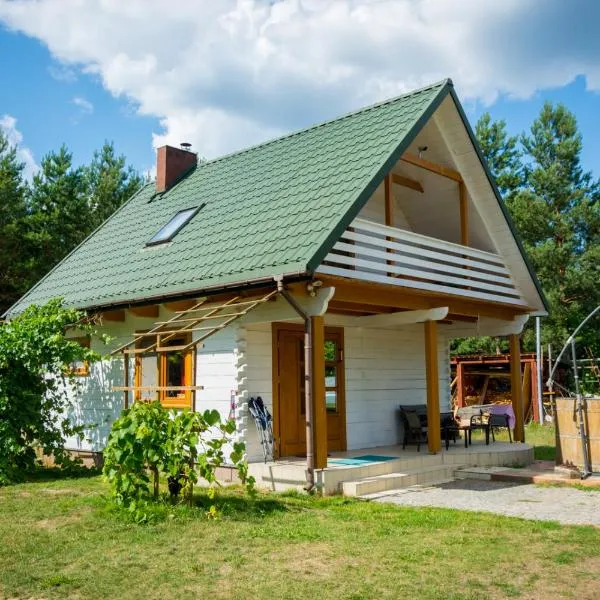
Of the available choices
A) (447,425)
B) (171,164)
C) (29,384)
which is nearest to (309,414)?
(447,425)

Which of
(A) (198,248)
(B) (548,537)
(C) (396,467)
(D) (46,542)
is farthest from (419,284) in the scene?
(D) (46,542)

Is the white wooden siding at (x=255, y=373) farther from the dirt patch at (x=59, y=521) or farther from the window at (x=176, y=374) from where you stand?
the dirt patch at (x=59, y=521)

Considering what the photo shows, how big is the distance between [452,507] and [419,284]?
3.95m

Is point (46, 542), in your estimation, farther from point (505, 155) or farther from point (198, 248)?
point (505, 155)

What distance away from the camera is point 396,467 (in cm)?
1096

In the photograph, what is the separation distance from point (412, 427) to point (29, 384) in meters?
6.74

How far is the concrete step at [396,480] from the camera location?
9.77 meters

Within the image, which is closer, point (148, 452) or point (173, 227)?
point (148, 452)

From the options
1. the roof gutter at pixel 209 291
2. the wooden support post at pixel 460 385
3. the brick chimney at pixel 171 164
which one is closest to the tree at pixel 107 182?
the brick chimney at pixel 171 164

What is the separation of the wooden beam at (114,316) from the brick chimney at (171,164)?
4740 millimetres

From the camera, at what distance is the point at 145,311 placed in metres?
12.4

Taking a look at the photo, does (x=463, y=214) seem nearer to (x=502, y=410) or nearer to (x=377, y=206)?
(x=377, y=206)

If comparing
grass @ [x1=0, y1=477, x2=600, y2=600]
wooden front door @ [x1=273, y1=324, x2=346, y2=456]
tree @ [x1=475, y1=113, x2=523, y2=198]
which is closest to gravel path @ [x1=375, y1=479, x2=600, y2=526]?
grass @ [x1=0, y1=477, x2=600, y2=600]

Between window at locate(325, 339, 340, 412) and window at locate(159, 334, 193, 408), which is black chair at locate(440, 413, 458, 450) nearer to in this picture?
window at locate(325, 339, 340, 412)
